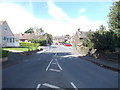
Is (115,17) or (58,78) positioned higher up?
(115,17)

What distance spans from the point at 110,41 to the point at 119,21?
4.43 metres

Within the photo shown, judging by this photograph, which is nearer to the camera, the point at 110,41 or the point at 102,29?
the point at 110,41

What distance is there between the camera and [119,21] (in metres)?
18.1

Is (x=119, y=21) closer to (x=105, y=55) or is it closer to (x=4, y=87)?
(x=105, y=55)

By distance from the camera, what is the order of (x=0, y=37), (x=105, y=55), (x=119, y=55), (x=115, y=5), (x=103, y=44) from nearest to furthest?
(x=119, y=55)
(x=115, y=5)
(x=105, y=55)
(x=103, y=44)
(x=0, y=37)

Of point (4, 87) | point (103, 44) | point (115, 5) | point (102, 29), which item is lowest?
point (4, 87)

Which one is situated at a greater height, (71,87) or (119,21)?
(119,21)

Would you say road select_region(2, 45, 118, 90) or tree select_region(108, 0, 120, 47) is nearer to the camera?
road select_region(2, 45, 118, 90)

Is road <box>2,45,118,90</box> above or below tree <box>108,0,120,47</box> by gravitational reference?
below

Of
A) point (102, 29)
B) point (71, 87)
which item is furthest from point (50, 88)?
point (102, 29)

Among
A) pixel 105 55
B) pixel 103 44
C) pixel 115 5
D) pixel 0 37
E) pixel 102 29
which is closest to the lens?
pixel 115 5

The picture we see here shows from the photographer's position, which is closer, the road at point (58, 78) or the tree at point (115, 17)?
the road at point (58, 78)

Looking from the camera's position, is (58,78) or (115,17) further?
(115,17)

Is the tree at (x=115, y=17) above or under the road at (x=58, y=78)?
above
